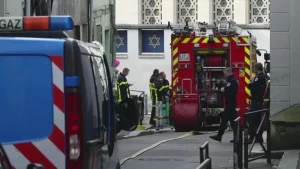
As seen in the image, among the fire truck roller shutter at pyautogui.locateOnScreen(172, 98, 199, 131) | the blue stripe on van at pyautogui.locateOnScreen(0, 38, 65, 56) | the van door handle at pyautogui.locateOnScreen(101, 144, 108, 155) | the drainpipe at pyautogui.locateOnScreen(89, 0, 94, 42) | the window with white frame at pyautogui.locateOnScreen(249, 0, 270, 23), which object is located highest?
the window with white frame at pyautogui.locateOnScreen(249, 0, 270, 23)

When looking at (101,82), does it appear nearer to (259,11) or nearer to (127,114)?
(127,114)

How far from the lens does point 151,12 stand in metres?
37.8

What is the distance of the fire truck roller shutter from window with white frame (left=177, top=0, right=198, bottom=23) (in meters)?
14.0

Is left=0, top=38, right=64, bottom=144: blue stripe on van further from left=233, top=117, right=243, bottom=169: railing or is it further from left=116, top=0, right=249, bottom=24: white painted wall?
left=116, top=0, right=249, bottom=24: white painted wall

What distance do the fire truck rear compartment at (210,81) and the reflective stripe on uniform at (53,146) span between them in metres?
17.8

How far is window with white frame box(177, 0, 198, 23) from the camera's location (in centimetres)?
3728

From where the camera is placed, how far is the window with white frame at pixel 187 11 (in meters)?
37.3

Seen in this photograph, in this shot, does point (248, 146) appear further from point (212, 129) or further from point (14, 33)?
point (212, 129)

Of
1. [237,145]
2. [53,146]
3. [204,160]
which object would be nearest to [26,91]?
[53,146]

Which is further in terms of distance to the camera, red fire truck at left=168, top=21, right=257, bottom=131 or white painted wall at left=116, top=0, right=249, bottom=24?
white painted wall at left=116, top=0, right=249, bottom=24

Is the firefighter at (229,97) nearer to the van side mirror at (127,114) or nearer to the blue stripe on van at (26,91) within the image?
the van side mirror at (127,114)

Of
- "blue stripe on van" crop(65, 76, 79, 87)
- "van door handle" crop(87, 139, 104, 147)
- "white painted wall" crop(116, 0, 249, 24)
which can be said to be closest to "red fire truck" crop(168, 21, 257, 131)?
"white painted wall" crop(116, 0, 249, 24)

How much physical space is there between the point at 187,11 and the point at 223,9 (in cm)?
160

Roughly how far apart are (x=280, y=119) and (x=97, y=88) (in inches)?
334
